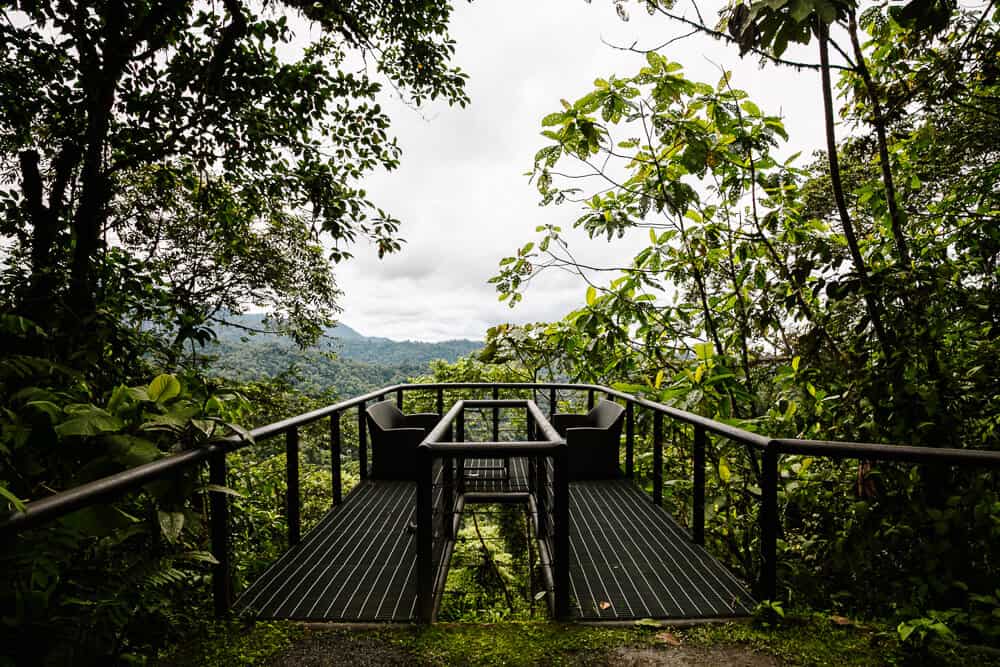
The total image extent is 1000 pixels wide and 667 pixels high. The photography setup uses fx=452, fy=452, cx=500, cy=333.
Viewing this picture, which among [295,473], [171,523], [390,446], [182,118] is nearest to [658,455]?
[390,446]

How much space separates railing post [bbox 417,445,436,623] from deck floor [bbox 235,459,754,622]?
102 millimetres

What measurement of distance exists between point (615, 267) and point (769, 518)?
2.61 m

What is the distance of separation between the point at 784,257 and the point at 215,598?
4.51 metres

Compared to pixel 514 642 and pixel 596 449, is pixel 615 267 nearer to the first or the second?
pixel 596 449

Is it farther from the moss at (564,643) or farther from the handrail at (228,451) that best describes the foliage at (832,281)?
the handrail at (228,451)

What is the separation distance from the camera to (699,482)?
282 centimetres

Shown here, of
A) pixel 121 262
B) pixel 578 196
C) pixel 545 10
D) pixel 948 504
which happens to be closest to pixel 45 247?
pixel 121 262

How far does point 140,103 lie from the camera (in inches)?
117

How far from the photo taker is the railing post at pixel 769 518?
2.05 m

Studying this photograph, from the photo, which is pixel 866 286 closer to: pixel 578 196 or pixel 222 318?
A: pixel 578 196

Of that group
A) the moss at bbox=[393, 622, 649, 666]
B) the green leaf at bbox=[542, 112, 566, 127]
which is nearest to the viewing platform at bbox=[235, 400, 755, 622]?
the moss at bbox=[393, 622, 649, 666]

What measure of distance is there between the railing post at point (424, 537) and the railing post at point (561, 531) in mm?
613

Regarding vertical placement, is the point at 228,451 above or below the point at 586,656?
above

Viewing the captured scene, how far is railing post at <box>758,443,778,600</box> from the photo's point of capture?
6.74ft
